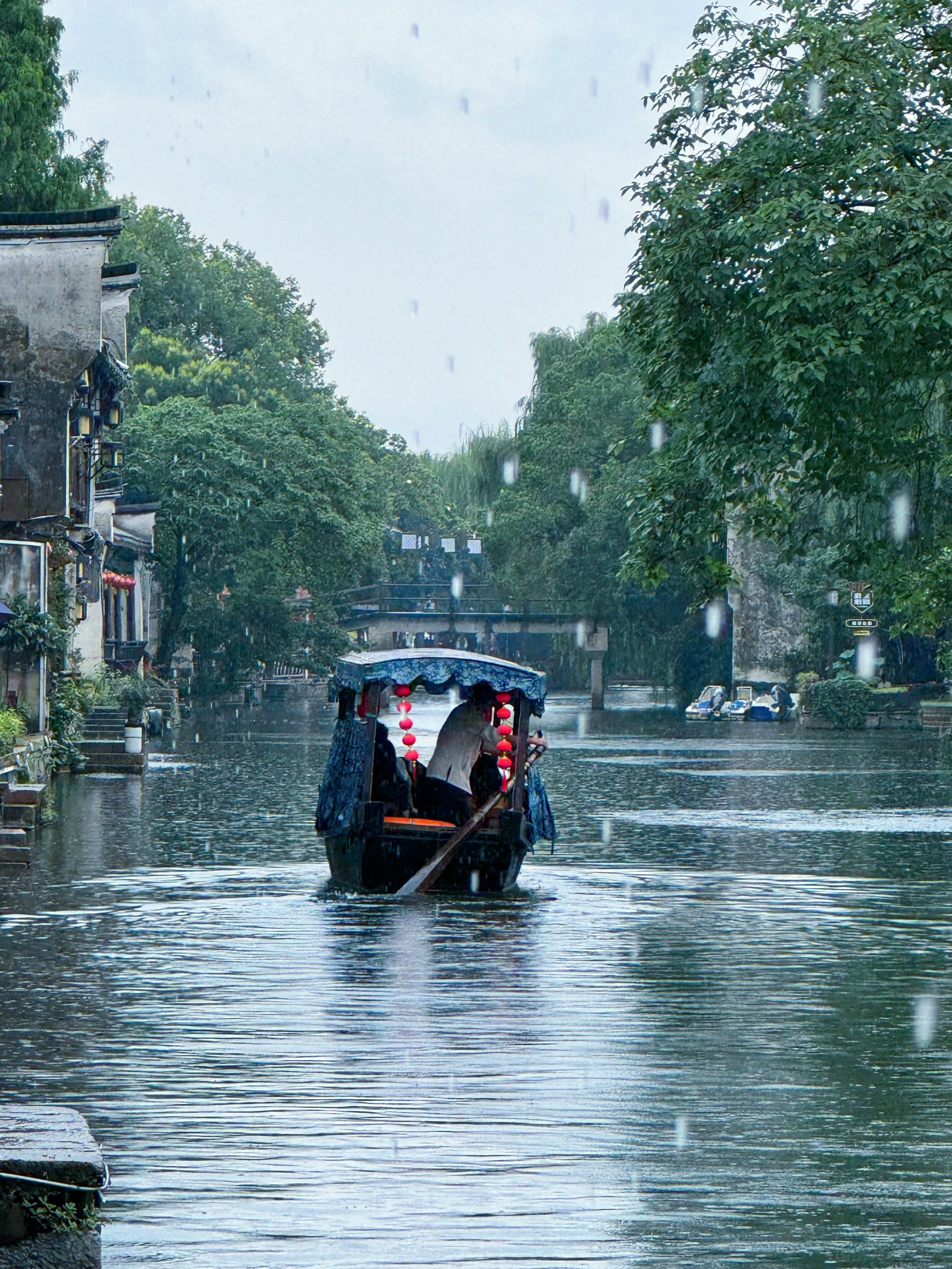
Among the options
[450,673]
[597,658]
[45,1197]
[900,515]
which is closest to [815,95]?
[450,673]

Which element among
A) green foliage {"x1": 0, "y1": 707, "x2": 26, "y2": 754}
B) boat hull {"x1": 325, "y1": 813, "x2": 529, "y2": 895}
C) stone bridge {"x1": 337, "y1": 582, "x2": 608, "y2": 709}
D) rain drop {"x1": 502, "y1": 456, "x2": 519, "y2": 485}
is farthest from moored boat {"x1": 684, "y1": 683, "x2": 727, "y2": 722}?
boat hull {"x1": 325, "y1": 813, "x2": 529, "y2": 895}

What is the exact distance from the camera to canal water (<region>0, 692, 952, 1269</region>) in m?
7.49

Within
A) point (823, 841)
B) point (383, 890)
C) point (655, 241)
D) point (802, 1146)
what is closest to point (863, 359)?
point (655, 241)

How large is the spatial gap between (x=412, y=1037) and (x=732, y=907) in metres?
8.00

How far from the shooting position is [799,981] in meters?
14.3

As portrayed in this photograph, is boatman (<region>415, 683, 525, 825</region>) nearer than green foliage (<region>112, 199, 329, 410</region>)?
Yes

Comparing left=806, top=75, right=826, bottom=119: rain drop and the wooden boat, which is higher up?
left=806, top=75, right=826, bottom=119: rain drop

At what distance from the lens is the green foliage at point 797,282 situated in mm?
19688

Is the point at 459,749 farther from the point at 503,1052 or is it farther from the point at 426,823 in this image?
the point at 503,1052

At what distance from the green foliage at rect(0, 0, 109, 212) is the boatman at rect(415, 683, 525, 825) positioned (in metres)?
28.5

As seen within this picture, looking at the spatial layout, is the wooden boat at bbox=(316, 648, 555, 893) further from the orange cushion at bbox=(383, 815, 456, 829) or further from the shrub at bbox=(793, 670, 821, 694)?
the shrub at bbox=(793, 670, 821, 694)

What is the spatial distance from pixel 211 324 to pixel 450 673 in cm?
8035

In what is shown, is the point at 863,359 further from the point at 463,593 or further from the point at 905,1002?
the point at 463,593

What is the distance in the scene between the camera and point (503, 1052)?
37.0 ft
